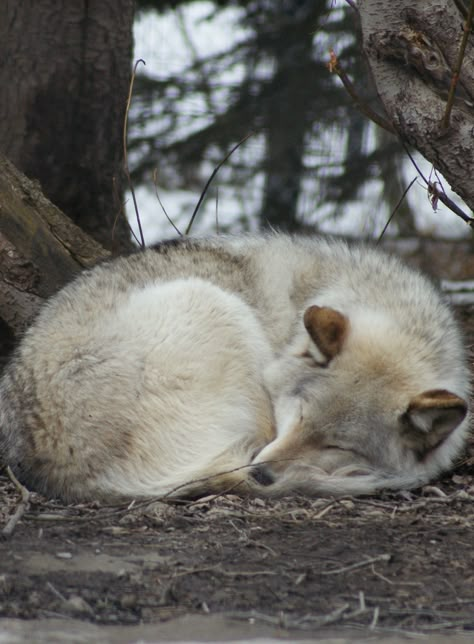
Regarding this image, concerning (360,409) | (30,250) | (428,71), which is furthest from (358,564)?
(30,250)

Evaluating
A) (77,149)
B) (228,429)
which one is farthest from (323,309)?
(77,149)

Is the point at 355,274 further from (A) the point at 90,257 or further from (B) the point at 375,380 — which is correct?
(A) the point at 90,257

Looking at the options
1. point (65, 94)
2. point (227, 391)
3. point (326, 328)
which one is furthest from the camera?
point (65, 94)

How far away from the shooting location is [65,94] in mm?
7457

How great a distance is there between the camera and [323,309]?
4.61 m

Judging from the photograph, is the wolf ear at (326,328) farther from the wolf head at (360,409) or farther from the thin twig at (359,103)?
the thin twig at (359,103)

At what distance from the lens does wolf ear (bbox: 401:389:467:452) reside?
4312mm

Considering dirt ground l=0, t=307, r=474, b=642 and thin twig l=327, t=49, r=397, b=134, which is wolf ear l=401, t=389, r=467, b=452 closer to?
dirt ground l=0, t=307, r=474, b=642

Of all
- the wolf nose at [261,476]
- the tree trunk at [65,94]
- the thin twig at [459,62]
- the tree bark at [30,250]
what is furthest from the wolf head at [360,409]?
the tree trunk at [65,94]

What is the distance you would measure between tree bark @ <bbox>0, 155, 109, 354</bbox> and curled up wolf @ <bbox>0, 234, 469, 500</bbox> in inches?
28.9

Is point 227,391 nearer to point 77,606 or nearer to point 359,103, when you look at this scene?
point 77,606

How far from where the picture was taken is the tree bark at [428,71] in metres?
5.29

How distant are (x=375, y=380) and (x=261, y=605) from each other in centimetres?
176

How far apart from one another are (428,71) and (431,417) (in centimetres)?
211
